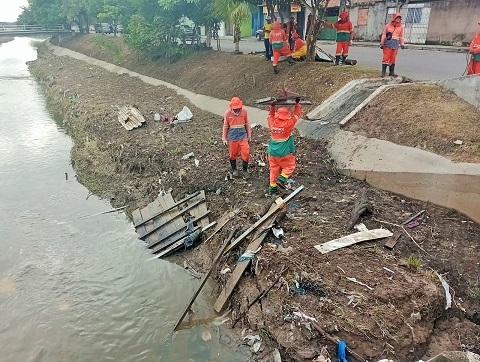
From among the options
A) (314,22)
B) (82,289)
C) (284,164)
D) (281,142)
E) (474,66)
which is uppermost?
(314,22)

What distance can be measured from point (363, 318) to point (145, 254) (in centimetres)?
422

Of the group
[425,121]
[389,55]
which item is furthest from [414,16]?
[425,121]

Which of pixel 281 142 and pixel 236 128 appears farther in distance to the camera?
pixel 236 128

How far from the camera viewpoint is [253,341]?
4750 mm

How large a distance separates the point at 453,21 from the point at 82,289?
21791mm

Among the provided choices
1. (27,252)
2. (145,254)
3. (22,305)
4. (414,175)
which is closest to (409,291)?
(414,175)

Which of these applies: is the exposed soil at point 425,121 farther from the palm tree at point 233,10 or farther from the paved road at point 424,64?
the palm tree at point 233,10

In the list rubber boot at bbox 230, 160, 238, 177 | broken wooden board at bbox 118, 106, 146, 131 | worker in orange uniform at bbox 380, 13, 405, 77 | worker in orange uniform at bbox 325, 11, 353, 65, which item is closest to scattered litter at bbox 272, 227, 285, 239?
rubber boot at bbox 230, 160, 238, 177

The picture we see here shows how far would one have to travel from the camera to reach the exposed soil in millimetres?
6859

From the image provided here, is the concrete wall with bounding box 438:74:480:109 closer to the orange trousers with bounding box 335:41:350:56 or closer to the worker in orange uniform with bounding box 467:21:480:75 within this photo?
the worker in orange uniform with bounding box 467:21:480:75

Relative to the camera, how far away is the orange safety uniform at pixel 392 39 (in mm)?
9516

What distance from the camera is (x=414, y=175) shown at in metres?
6.77

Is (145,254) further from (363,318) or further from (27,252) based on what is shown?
(363,318)

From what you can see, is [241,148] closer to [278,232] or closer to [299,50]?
[278,232]
